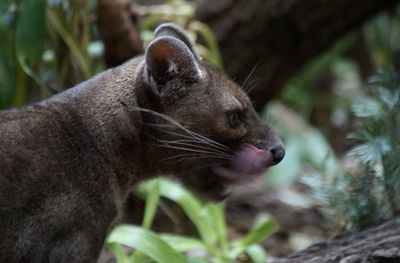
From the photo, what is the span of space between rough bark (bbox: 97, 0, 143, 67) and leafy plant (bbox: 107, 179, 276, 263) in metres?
0.81

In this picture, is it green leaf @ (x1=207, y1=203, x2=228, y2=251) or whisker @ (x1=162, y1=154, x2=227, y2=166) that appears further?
green leaf @ (x1=207, y1=203, x2=228, y2=251)

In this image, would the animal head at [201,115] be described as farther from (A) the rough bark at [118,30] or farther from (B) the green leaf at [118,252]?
(A) the rough bark at [118,30]

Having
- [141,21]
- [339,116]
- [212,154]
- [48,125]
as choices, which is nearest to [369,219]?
[212,154]

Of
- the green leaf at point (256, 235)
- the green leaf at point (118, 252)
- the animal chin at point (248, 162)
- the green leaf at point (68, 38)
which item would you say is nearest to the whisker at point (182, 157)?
the animal chin at point (248, 162)

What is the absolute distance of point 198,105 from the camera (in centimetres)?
365

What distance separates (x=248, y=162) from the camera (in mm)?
3688

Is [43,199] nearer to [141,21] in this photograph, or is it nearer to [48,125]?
[48,125]

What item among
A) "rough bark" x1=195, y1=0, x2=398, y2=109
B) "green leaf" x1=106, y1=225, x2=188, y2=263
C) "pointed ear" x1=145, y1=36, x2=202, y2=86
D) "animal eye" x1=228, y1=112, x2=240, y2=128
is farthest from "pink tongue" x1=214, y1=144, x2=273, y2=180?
"rough bark" x1=195, y1=0, x2=398, y2=109

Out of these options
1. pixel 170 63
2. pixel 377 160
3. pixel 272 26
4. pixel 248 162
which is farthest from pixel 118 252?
pixel 272 26

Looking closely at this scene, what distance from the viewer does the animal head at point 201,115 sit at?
3627mm

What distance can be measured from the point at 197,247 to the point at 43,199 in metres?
1.31

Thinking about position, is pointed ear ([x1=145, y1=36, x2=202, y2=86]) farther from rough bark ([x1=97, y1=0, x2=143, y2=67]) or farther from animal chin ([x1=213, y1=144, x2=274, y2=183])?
rough bark ([x1=97, y1=0, x2=143, y2=67])

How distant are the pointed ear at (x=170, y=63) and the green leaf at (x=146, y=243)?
2.51 ft

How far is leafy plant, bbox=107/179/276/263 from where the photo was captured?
3.93 m
